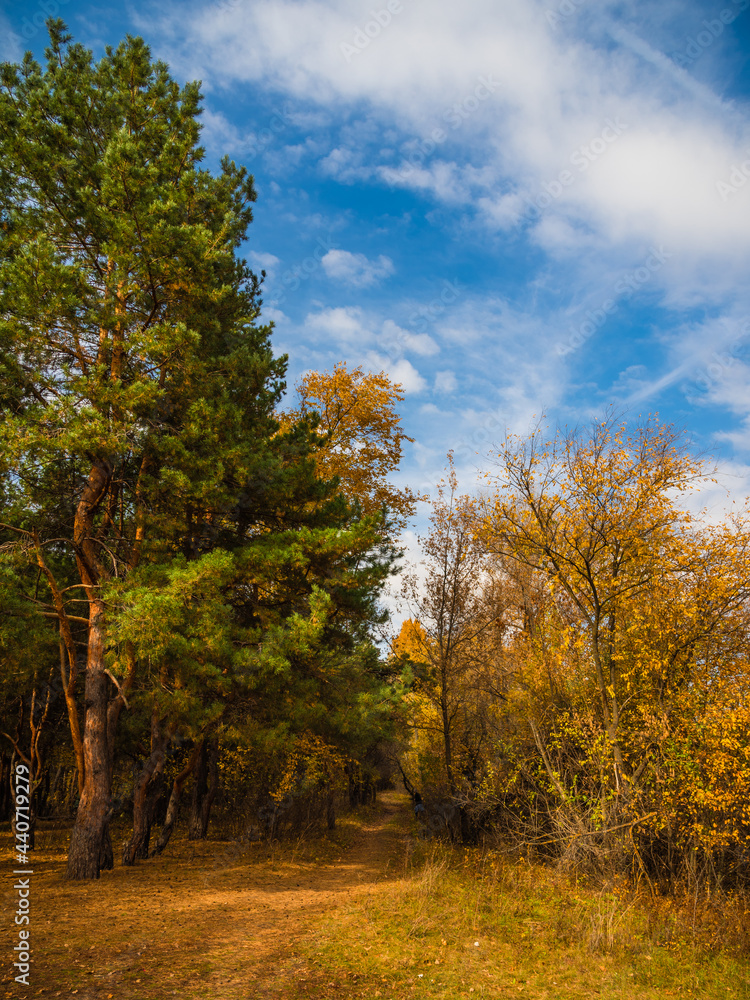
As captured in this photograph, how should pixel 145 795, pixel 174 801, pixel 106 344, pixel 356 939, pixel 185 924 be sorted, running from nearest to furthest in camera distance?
1. pixel 356 939
2. pixel 185 924
3. pixel 106 344
4. pixel 145 795
5. pixel 174 801

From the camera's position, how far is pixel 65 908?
7508mm

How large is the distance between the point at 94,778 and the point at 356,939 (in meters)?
5.40

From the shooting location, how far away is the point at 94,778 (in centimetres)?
951

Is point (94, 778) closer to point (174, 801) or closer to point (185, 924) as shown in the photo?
point (185, 924)

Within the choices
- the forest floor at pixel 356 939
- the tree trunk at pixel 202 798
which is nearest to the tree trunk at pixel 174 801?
the forest floor at pixel 356 939

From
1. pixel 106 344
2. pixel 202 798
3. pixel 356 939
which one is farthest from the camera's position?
pixel 202 798

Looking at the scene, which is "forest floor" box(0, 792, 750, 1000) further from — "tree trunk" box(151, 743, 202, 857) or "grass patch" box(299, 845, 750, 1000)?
"tree trunk" box(151, 743, 202, 857)

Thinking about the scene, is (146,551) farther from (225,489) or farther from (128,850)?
(128,850)

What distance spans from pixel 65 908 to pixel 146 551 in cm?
551

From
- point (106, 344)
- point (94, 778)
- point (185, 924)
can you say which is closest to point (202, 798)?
point (94, 778)

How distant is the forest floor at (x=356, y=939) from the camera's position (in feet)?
18.1

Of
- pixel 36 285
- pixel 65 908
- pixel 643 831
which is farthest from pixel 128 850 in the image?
pixel 36 285

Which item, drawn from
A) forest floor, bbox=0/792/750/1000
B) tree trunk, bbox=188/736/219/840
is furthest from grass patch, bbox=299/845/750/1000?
tree trunk, bbox=188/736/219/840

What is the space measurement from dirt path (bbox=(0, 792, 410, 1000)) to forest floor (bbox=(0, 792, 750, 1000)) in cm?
3
